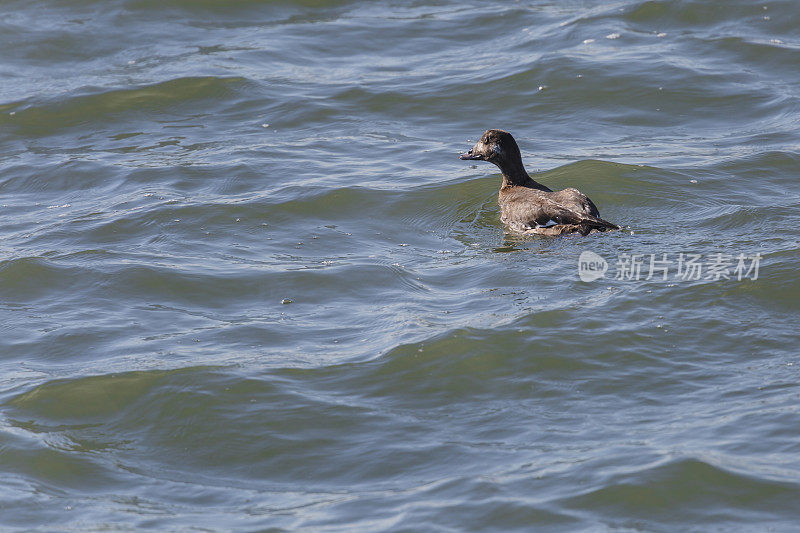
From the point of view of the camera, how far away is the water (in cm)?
555

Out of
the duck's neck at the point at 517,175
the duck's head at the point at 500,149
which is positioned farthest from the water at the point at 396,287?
the duck's head at the point at 500,149

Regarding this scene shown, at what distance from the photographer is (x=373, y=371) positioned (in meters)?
6.83

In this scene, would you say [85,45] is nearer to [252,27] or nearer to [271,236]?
[252,27]

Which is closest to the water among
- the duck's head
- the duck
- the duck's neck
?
the duck

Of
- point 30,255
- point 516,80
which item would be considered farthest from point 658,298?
point 516,80

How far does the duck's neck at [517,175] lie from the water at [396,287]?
16.3 inches

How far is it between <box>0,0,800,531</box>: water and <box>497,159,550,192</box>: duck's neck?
0.41 meters

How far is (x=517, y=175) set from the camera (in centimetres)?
1037

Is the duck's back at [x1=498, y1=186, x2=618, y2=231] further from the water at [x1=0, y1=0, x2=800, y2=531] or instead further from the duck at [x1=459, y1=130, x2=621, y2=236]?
the water at [x1=0, y1=0, x2=800, y2=531]

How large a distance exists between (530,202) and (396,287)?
1891 mm

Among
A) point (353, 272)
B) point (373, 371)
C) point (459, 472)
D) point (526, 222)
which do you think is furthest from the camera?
point (526, 222)

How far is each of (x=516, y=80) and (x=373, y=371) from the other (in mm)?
7791

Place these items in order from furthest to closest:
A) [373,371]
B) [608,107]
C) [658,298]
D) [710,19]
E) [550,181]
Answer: [710,19]
[608,107]
[550,181]
[658,298]
[373,371]

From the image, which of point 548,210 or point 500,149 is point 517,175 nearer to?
point 500,149
